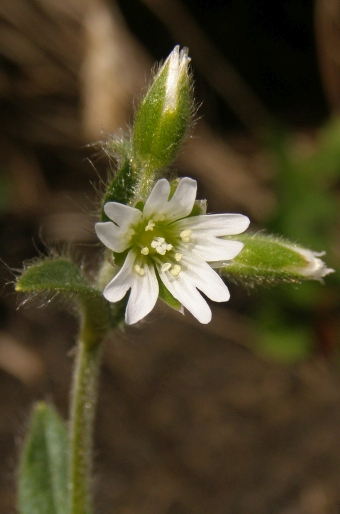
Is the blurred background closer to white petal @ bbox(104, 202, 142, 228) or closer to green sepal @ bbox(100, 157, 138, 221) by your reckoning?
green sepal @ bbox(100, 157, 138, 221)

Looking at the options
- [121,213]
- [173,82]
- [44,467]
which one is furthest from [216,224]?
[44,467]

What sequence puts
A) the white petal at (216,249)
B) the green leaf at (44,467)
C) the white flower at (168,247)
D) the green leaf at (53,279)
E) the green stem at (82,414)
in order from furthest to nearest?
the green leaf at (44,467)
the green stem at (82,414)
the white petal at (216,249)
the white flower at (168,247)
the green leaf at (53,279)

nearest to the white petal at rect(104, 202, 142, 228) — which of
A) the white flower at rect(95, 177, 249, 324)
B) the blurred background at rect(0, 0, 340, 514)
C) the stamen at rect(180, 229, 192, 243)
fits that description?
the white flower at rect(95, 177, 249, 324)

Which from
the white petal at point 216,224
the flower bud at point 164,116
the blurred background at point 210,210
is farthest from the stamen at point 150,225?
the blurred background at point 210,210

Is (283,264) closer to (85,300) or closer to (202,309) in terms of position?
(202,309)

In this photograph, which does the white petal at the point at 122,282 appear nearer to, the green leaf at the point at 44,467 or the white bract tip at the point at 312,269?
the white bract tip at the point at 312,269

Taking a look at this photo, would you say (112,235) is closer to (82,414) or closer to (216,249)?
(216,249)

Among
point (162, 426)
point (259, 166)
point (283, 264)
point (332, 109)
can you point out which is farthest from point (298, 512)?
point (332, 109)
